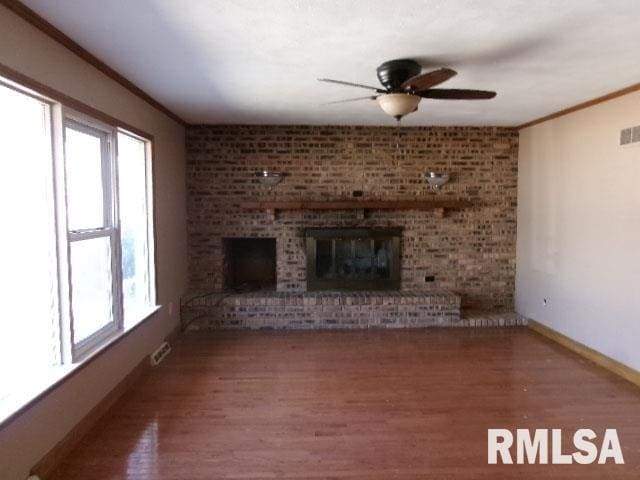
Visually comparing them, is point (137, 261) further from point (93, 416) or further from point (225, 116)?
point (225, 116)

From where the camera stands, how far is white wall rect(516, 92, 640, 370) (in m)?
3.53

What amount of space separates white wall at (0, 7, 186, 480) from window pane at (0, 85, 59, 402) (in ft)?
0.62

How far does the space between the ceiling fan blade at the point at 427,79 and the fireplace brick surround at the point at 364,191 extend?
→ 2.57 metres

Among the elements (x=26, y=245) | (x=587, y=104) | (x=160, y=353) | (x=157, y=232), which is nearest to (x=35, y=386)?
(x=26, y=245)

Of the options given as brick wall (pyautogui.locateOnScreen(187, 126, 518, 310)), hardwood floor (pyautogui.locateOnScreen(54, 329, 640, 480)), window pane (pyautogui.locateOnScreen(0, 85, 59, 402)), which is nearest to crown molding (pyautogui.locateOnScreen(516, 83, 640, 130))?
brick wall (pyautogui.locateOnScreen(187, 126, 518, 310))

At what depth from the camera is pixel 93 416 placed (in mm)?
2793

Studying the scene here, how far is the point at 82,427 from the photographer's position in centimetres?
265

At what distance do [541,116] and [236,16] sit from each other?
3.69 metres

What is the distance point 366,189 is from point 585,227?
91.7 inches

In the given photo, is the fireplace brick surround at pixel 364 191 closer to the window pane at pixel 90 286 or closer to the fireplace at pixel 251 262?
the fireplace at pixel 251 262

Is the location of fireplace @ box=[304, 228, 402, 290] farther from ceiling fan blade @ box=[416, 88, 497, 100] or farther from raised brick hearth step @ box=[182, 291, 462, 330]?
ceiling fan blade @ box=[416, 88, 497, 100]

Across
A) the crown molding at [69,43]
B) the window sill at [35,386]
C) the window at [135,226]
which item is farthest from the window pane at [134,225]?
the window sill at [35,386]

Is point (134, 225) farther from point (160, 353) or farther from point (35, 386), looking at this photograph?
point (35, 386)

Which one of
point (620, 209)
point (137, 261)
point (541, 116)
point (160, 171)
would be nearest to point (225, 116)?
point (160, 171)
